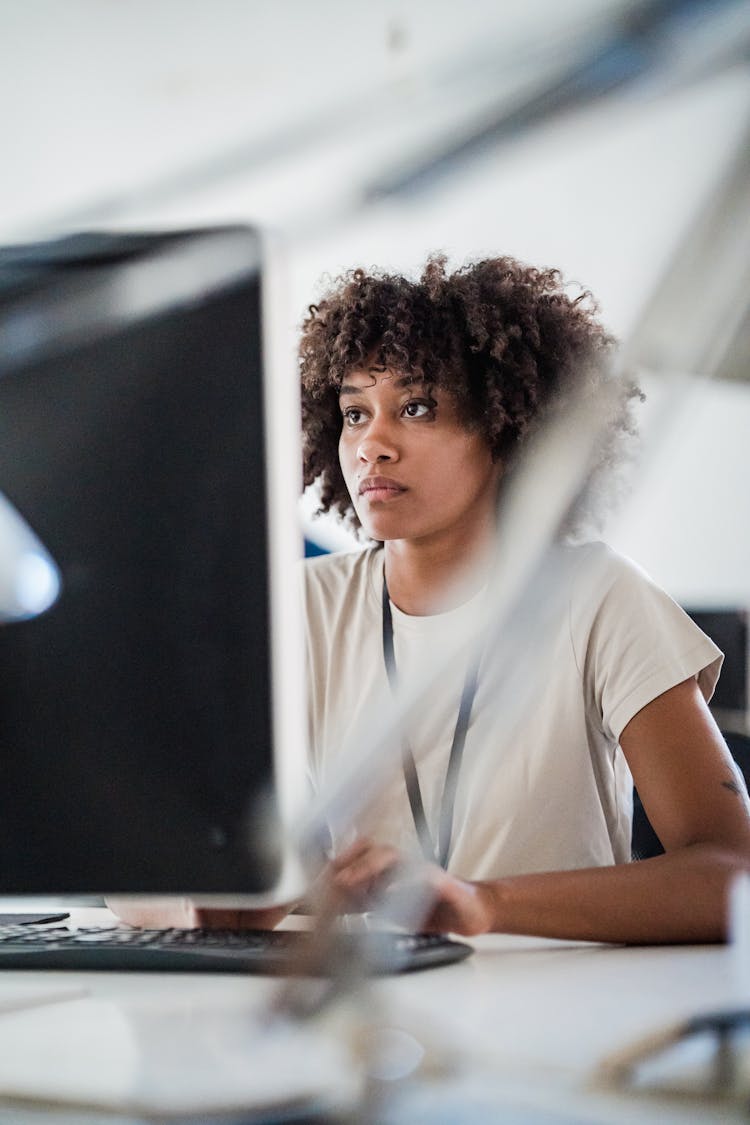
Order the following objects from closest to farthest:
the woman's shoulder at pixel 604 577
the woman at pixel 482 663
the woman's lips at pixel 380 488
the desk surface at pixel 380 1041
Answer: the desk surface at pixel 380 1041 → the woman at pixel 482 663 → the woman's shoulder at pixel 604 577 → the woman's lips at pixel 380 488

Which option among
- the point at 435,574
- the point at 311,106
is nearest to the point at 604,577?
the point at 435,574

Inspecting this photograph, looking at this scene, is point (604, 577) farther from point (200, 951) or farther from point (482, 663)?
point (200, 951)

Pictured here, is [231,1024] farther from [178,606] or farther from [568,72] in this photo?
[568,72]

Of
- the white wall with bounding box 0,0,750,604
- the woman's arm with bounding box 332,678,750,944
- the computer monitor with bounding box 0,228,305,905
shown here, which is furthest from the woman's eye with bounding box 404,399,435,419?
the white wall with bounding box 0,0,750,604

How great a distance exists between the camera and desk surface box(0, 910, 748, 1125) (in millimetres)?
441

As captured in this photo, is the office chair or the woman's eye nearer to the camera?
the office chair

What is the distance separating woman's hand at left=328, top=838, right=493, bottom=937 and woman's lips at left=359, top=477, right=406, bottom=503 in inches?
25.2

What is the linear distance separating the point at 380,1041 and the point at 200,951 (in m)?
0.28

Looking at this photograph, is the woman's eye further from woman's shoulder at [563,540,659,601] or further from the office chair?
the office chair

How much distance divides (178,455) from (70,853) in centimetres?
19

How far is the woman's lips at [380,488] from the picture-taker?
141cm

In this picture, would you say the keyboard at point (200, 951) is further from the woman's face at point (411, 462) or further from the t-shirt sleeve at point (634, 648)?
the woman's face at point (411, 462)

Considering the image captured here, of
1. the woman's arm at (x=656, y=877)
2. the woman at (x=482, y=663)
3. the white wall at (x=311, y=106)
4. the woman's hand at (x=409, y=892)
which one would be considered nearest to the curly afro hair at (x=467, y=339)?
the woman at (x=482, y=663)

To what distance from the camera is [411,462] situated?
1429mm
